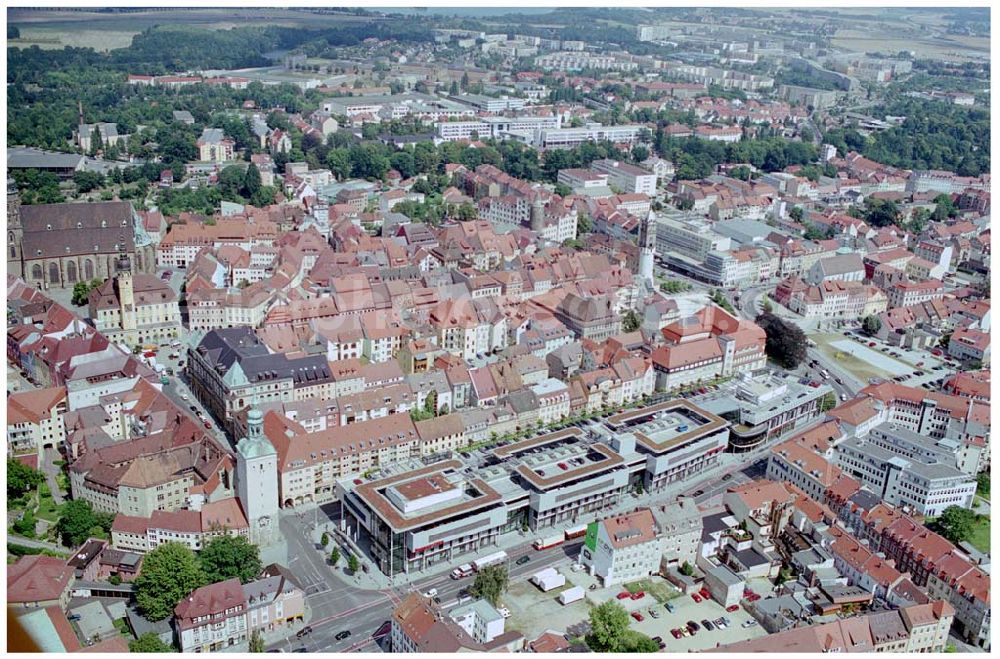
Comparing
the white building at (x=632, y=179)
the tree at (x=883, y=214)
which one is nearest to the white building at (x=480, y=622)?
the tree at (x=883, y=214)

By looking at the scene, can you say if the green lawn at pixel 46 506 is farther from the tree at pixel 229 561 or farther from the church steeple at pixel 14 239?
the church steeple at pixel 14 239

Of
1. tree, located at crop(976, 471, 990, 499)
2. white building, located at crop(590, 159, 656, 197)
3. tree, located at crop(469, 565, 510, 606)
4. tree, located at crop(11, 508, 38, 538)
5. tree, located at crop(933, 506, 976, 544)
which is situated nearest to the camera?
tree, located at crop(469, 565, 510, 606)

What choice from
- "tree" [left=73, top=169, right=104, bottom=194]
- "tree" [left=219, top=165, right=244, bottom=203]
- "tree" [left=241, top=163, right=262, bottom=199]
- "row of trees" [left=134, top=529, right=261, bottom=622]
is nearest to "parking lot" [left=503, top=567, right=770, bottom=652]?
"row of trees" [left=134, top=529, right=261, bottom=622]

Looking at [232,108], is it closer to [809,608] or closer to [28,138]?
[28,138]

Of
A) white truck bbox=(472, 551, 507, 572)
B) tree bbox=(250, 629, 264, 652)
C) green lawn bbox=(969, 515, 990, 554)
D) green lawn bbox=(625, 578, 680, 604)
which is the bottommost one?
green lawn bbox=(625, 578, 680, 604)

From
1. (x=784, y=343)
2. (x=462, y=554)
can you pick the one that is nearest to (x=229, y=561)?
(x=462, y=554)

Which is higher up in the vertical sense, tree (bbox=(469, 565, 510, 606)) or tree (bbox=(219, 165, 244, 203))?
tree (bbox=(219, 165, 244, 203))

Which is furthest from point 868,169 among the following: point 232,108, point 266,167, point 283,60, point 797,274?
point 283,60

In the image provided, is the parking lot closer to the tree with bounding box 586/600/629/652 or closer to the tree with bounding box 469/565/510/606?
the tree with bounding box 469/565/510/606
